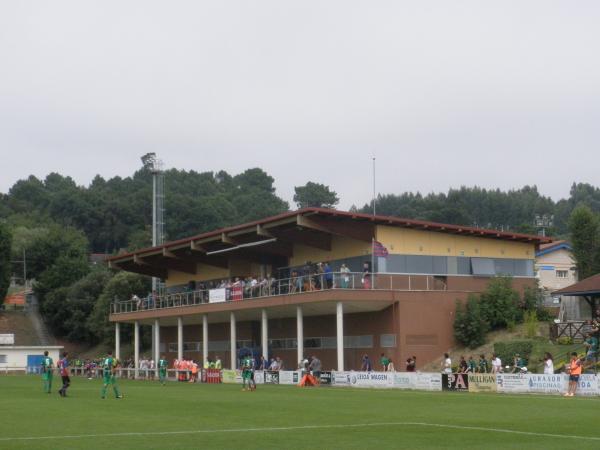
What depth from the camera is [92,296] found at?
9388cm

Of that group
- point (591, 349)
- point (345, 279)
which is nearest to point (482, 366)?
point (591, 349)

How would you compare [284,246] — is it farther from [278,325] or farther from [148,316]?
[148,316]

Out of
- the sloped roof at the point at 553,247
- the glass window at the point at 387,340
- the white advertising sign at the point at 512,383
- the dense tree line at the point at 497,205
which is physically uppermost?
the dense tree line at the point at 497,205

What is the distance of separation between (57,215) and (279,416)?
440ft

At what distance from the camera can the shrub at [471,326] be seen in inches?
2004

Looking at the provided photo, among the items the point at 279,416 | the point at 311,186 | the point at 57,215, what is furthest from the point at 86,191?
the point at 279,416

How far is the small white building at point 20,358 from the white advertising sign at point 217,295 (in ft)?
87.7

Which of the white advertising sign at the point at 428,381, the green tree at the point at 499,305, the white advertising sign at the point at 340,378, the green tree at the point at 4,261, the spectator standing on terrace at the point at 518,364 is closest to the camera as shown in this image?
the white advertising sign at the point at 428,381

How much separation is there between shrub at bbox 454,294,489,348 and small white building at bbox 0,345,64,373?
Answer: 41573 mm

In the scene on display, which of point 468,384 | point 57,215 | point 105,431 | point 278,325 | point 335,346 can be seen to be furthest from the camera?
point 57,215

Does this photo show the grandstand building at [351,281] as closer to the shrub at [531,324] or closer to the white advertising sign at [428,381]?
the shrub at [531,324]

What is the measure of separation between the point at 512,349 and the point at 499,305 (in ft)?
15.8

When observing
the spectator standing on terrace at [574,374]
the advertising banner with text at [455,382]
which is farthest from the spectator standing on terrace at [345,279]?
the spectator standing on terrace at [574,374]

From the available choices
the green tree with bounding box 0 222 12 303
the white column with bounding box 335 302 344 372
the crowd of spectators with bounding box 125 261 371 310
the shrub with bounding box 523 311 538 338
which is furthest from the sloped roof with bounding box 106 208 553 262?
the green tree with bounding box 0 222 12 303
